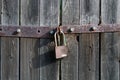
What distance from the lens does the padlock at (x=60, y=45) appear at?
2.12 metres

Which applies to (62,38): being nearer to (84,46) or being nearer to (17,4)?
(84,46)

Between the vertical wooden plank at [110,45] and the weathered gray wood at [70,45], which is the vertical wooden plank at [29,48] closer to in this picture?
the weathered gray wood at [70,45]

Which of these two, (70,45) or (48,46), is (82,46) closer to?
(70,45)

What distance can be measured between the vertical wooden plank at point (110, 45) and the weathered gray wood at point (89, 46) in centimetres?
4

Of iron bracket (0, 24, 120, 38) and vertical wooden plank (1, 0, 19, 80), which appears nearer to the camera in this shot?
iron bracket (0, 24, 120, 38)

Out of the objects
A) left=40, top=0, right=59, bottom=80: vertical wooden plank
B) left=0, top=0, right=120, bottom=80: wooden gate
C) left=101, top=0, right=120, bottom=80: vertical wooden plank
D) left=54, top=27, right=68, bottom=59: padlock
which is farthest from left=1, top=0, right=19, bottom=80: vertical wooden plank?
left=101, top=0, right=120, bottom=80: vertical wooden plank

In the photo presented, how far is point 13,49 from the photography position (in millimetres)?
2248

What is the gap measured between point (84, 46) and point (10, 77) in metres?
0.51

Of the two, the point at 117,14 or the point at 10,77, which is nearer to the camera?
the point at 117,14

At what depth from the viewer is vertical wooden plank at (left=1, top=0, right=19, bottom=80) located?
2.23 metres

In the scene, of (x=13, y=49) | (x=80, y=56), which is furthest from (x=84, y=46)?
(x=13, y=49)

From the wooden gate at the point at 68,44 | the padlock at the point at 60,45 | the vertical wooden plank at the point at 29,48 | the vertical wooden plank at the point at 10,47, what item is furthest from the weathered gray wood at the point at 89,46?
the vertical wooden plank at the point at 10,47

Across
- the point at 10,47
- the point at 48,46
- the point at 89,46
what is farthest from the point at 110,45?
the point at 10,47

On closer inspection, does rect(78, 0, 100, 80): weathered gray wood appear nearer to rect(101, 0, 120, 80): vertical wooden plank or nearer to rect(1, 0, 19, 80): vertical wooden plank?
rect(101, 0, 120, 80): vertical wooden plank
